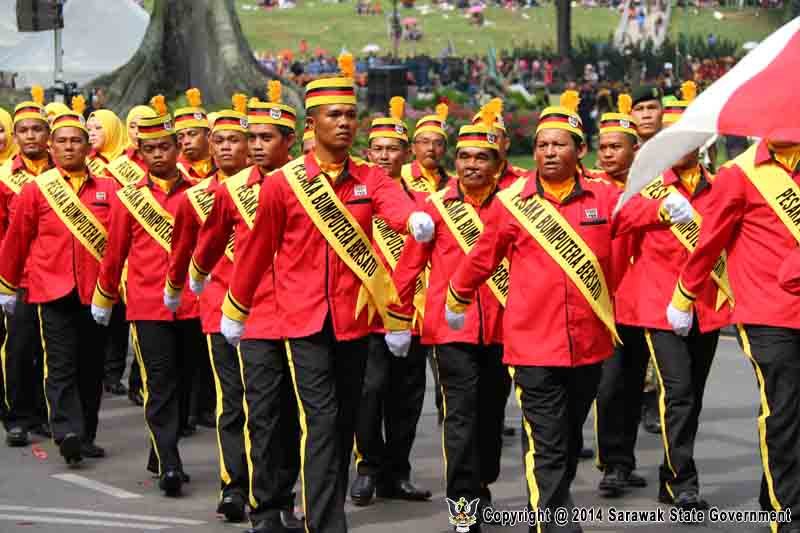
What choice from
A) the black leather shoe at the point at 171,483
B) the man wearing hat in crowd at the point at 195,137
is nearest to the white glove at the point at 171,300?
the black leather shoe at the point at 171,483

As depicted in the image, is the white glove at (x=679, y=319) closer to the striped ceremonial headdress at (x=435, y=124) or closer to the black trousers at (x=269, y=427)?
the black trousers at (x=269, y=427)

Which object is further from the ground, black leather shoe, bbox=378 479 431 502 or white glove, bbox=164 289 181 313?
white glove, bbox=164 289 181 313

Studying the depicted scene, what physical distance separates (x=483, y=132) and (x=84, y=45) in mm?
28871

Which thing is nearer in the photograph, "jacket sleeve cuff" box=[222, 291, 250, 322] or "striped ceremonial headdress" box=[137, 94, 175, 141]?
"jacket sleeve cuff" box=[222, 291, 250, 322]

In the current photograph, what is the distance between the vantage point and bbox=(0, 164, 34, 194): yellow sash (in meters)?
12.7

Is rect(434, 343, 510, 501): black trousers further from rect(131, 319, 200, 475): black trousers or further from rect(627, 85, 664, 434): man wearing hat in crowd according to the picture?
rect(131, 319, 200, 475): black trousers

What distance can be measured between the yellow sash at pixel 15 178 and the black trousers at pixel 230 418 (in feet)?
10.8

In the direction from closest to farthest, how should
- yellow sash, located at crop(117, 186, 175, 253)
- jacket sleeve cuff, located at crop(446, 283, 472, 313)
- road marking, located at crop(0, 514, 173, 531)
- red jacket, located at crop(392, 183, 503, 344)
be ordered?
jacket sleeve cuff, located at crop(446, 283, 472, 313)
red jacket, located at crop(392, 183, 503, 344)
road marking, located at crop(0, 514, 173, 531)
yellow sash, located at crop(117, 186, 175, 253)

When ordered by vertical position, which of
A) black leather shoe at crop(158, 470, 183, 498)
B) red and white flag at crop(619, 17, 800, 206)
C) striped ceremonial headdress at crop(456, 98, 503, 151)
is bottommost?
black leather shoe at crop(158, 470, 183, 498)

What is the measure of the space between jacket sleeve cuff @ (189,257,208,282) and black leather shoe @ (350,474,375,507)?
4.95 ft

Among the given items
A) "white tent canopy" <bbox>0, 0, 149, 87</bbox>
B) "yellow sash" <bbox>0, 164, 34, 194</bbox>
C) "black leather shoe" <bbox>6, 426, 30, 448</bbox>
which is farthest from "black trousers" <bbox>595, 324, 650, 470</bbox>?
"white tent canopy" <bbox>0, 0, 149, 87</bbox>

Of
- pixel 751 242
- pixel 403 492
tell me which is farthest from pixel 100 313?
pixel 751 242

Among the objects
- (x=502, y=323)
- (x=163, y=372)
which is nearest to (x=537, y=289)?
(x=502, y=323)

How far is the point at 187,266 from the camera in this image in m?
10.1
